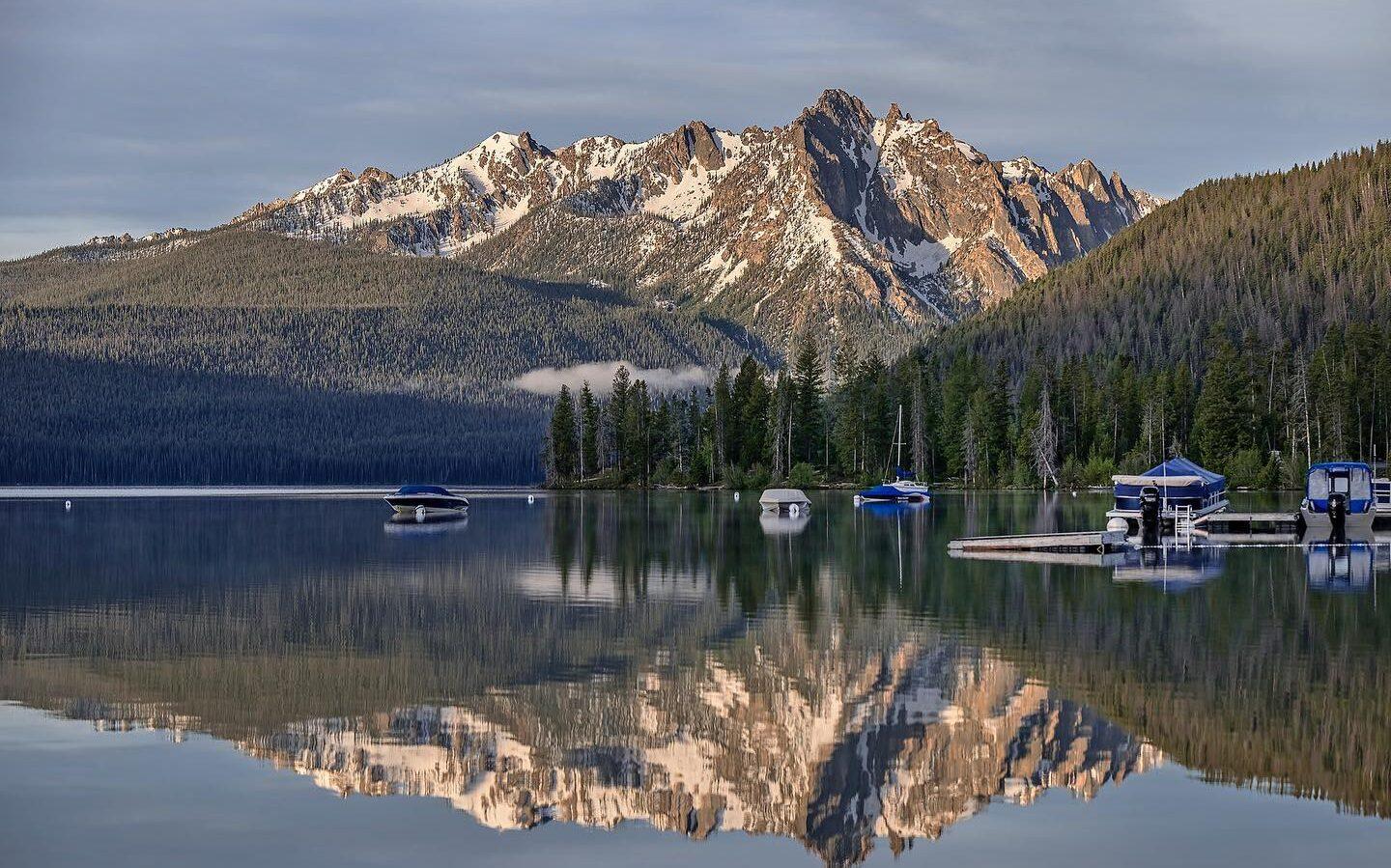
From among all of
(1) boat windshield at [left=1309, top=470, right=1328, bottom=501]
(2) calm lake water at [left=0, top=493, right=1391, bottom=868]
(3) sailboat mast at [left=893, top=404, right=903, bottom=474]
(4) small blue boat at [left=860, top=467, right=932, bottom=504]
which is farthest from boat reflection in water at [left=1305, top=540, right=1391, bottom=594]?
(3) sailboat mast at [left=893, top=404, right=903, bottom=474]

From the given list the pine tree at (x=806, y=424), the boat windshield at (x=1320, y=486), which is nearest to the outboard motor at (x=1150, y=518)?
the boat windshield at (x=1320, y=486)

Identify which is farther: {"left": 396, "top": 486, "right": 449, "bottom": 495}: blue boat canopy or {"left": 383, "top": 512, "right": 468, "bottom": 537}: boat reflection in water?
{"left": 396, "top": 486, "right": 449, "bottom": 495}: blue boat canopy

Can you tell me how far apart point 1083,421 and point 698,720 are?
15542cm

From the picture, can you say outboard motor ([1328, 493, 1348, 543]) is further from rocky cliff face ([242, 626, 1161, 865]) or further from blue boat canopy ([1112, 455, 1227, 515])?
rocky cliff face ([242, 626, 1161, 865])

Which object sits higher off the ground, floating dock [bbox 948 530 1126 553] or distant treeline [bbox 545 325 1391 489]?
distant treeline [bbox 545 325 1391 489]

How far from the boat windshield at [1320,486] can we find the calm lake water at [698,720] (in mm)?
30458

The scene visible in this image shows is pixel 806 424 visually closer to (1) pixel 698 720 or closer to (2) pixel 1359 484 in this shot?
(2) pixel 1359 484

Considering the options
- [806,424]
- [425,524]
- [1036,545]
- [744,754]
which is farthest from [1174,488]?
[806,424]

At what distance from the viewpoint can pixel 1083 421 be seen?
178000mm

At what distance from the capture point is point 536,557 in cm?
6969

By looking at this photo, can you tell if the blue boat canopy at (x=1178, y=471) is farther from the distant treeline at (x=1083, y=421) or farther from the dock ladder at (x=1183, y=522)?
the distant treeline at (x=1083, y=421)

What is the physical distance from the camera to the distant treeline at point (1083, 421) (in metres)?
163

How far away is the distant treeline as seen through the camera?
163 meters

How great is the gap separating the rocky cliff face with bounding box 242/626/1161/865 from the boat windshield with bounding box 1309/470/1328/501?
59.3 m
